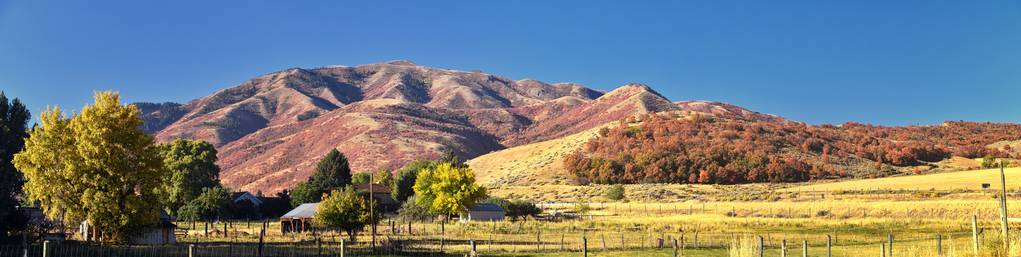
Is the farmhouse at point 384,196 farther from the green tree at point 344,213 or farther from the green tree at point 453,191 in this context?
the green tree at point 344,213

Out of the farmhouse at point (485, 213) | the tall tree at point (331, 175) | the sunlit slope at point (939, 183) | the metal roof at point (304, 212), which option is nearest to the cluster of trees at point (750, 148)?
the sunlit slope at point (939, 183)

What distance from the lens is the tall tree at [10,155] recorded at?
41.1 metres

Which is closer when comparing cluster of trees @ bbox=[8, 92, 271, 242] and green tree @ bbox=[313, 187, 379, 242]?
cluster of trees @ bbox=[8, 92, 271, 242]

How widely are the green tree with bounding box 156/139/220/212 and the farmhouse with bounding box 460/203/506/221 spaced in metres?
34.7

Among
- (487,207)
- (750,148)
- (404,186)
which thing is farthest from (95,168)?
(750,148)

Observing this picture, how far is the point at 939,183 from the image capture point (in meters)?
99.6

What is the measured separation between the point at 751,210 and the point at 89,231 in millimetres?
61646

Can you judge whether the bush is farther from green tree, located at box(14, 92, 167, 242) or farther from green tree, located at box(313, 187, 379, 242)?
green tree, located at box(14, 92, 167, 242)

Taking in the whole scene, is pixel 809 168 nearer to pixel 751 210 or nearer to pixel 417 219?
pixel 751 210

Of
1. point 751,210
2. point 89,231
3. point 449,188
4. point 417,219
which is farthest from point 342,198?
point 751,210

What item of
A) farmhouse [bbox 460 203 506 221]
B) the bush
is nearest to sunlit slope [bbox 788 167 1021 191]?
the bush

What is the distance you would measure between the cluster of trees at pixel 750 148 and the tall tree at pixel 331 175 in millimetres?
47658

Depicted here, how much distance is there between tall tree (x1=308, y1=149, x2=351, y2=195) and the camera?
344ft

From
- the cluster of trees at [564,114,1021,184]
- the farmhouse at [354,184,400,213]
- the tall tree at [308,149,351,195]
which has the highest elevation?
Answer: the cluster of trees at [564,114,1021,184]
